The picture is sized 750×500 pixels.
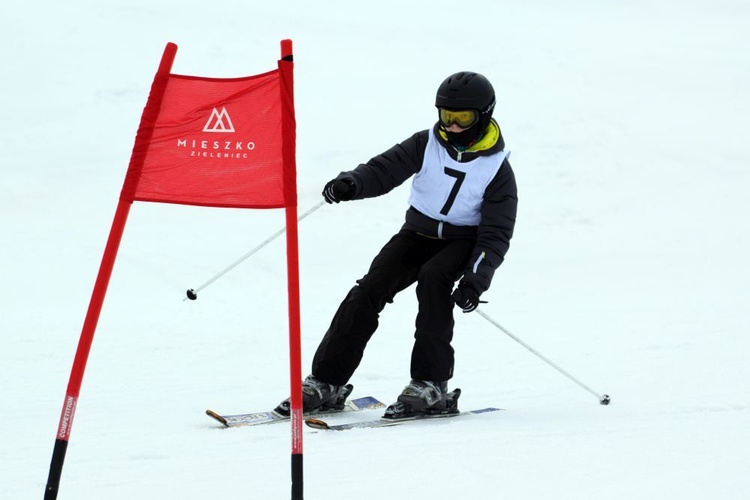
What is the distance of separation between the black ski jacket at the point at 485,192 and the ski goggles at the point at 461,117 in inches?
5.6

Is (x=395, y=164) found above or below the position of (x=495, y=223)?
above

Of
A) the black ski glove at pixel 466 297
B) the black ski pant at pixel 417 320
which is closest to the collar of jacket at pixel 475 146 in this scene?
the black ski pant at pixel 417 320

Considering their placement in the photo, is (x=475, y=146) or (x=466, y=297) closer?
(x=466, y=297)

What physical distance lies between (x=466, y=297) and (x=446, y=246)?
473mm

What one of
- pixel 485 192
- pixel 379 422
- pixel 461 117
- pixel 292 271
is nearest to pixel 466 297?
pixel 485 192

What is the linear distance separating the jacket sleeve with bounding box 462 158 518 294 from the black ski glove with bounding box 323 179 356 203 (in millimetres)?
701

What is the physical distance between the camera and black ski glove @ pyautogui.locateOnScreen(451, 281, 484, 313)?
193 inches

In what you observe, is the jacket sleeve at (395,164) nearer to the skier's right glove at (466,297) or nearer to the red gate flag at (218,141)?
the skier's right glove at (466,297)

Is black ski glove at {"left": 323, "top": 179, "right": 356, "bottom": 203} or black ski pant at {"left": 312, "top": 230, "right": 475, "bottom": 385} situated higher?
black ski glove at {"left": 323, "top": 179, "right": 356, "bottom": 203}

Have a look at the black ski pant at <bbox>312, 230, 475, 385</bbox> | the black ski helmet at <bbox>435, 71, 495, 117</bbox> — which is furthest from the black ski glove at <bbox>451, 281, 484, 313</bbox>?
the black ski helmet at <bbox>435, 71, 495, 117</bbox>

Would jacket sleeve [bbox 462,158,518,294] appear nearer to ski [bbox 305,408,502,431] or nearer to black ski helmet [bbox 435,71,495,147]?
black ski helmet [bbox 435,71,495,147]

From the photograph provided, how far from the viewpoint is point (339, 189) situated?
500cm

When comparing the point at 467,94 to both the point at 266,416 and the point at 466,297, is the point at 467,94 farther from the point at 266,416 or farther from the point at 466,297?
the point at 266,416

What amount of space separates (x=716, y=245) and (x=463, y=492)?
7.77 meters
